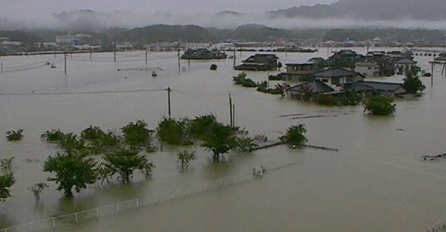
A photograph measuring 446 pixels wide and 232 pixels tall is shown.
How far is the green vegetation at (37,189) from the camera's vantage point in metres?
4.47

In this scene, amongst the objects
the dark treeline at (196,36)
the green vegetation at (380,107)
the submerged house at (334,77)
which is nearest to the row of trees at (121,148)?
the green vegetation at (380,107)

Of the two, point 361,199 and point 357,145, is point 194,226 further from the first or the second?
point 357,145

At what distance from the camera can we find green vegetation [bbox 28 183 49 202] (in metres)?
4.47

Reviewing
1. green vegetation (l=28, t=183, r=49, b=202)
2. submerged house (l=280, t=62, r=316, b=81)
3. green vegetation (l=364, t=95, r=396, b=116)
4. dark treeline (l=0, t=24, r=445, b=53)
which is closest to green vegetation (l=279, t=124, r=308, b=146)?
green vegetation (l=364, t=95, r=396, b=116)

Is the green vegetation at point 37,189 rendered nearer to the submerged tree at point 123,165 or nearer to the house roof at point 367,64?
the submerged tree at point 123,165

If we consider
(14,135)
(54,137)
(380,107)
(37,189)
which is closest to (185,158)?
(37,189)

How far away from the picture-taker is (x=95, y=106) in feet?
32.2

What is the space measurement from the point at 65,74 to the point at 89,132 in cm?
1138

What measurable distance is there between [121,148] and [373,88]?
6.29 m

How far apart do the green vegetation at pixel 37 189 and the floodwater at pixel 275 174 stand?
2.1 inches

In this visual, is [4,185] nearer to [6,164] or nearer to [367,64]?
[6,164]

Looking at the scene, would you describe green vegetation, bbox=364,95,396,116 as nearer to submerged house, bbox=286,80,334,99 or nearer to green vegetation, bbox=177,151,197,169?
submerged house, bbox=286,80,334,99

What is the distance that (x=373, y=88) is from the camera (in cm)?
1088

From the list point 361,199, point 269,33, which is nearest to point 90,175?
point 361,199
